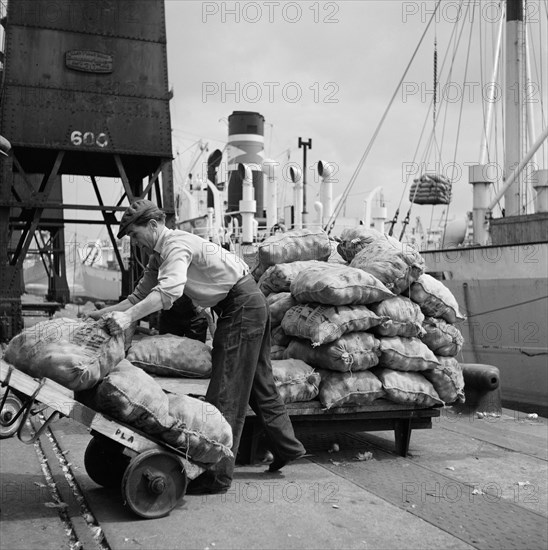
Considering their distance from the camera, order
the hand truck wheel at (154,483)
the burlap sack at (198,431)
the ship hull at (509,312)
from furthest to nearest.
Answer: the ship hull at (509,312)
the burlap sack at (198,431)
the hand truck wheel at (154,483)

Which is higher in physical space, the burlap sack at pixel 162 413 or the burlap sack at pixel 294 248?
the burlap sack at pixel 294 248

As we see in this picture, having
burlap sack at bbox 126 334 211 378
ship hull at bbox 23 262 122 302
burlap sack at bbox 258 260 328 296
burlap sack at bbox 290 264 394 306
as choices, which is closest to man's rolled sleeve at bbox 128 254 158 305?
burlap sack at bbox 126 334 211 378

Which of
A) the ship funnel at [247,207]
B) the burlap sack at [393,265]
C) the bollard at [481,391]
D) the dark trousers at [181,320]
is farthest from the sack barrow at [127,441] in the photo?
the ship funnel at [247,207]

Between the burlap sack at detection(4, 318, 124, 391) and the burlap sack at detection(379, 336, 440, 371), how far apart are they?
258 cm

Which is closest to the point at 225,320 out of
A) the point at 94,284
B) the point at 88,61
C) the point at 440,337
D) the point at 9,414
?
the point at 9,414

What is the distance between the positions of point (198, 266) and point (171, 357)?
130 cm

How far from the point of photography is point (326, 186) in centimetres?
2805

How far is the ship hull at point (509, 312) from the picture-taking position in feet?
49.0

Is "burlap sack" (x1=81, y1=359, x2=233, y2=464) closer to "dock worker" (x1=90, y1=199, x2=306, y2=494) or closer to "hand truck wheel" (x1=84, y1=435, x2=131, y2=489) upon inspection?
"dock worker" (x1=90, y1=199, x2=306, y2=494)

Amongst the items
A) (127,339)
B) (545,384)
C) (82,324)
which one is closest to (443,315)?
(127,339)

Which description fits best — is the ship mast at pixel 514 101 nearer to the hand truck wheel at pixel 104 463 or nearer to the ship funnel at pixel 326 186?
the ship funnel at pixel 326 186

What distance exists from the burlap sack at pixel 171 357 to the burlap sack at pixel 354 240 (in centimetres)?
212

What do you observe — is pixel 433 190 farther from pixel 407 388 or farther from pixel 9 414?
pixel 9 414

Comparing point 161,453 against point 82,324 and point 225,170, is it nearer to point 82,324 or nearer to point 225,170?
point 82,324
